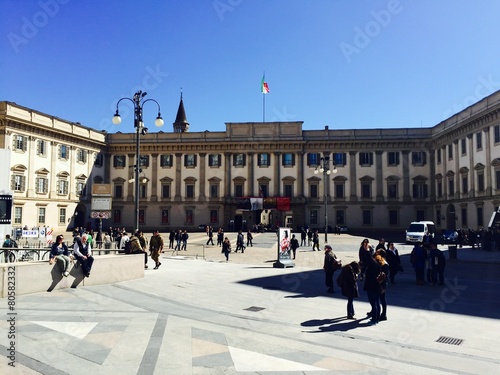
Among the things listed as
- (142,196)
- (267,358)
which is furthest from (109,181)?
(267,358)

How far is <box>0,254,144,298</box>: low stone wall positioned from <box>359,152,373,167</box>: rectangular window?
144ft

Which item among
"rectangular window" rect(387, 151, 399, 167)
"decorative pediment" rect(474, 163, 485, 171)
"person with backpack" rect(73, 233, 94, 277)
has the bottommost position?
"person with backpack" rect(73, 233, 94, 277)

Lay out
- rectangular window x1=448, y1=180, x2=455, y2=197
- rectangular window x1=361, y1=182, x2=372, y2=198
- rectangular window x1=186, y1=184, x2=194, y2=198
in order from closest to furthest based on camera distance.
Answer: rectangular window x1=448, y1=180, x2=455, y2=197
rectangular window x1=361, y1=182, x2=372, y2=198
rectangular window x1=186, y1=184, x2=194, y2=198

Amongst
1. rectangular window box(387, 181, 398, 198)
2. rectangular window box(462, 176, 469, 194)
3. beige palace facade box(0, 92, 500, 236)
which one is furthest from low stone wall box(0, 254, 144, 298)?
rectangular window box(387, 181, 398, 198)

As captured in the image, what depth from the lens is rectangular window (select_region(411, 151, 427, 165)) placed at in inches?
2044

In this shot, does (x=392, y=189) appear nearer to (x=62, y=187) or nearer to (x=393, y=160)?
(x=393, y=160)

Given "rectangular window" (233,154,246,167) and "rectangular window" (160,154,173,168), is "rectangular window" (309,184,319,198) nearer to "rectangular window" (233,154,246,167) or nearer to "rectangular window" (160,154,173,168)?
"rectangular window" (233,154,246,167)

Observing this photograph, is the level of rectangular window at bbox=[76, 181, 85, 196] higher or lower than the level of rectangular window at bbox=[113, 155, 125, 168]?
lower

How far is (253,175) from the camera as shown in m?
54.7

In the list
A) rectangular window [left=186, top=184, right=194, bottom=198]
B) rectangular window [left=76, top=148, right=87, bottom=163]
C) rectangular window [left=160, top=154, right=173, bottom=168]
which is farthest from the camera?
Answer: rectangular window [left=160, top=154, right=173, bottom=168]

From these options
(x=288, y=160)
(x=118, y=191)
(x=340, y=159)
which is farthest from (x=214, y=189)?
(x=340, y=159)

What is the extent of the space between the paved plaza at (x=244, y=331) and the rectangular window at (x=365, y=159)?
40.7 metres

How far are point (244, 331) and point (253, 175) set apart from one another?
4689 cm

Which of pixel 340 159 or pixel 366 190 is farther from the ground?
pixel 340 159
